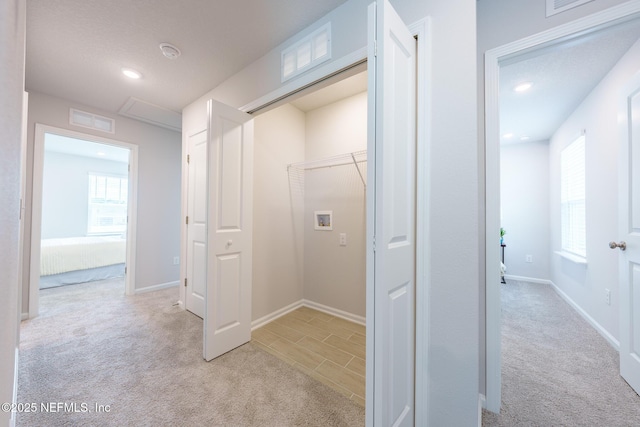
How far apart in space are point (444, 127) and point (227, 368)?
2.25 meters

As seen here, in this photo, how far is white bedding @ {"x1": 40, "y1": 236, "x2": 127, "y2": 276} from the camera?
3.54 metres

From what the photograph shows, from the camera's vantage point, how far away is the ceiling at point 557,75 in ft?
5.65

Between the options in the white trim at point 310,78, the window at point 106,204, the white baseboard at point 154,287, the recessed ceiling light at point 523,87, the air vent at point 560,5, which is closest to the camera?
the air vent at point 560,5

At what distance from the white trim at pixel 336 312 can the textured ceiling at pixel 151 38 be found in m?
2.83

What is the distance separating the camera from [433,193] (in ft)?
3.84

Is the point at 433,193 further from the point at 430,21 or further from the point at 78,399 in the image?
the point at 78,399

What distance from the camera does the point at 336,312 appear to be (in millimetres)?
2766

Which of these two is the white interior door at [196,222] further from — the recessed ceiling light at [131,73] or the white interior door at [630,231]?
the white interior door at [630,231]

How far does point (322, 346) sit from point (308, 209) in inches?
65.0

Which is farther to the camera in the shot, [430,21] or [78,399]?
[78,399]

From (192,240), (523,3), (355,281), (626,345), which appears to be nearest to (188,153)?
(192,240)

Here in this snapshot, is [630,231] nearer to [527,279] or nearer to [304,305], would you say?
[304,305]

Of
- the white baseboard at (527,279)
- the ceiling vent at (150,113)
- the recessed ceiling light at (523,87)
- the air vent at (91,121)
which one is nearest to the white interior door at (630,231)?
the recessed ceiling light at (523,87)

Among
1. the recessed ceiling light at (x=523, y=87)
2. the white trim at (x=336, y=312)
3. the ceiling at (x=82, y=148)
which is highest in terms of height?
the ceiling at (x=82, y=148)
